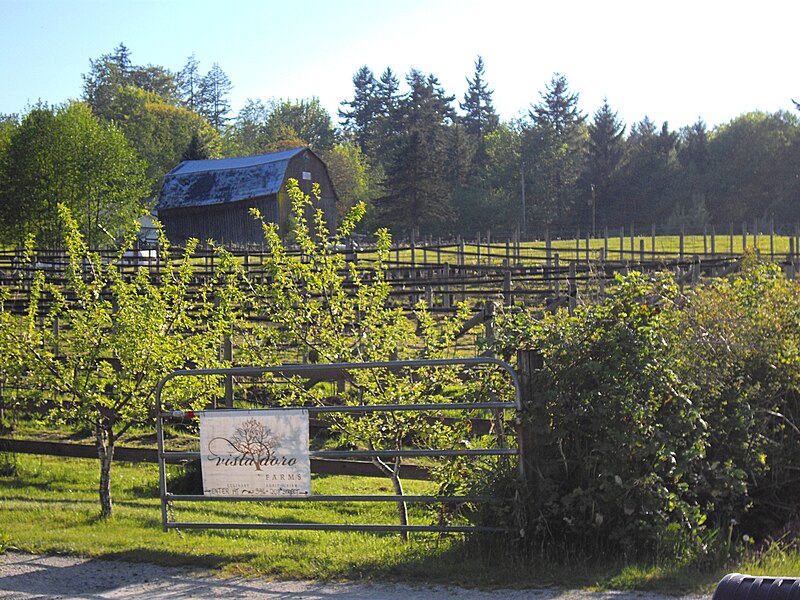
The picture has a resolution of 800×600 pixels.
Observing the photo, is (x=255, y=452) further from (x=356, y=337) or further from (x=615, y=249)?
(x=615, y=249)

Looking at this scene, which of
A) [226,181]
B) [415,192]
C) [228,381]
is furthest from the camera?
[415,192]

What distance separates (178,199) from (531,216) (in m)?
35.5

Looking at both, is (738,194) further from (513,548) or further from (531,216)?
(513,548)

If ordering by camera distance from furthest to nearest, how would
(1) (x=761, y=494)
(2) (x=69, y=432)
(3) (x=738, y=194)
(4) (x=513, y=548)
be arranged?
(3) (x=738, y=194), (2) (x=69, y=432), (1) (x=761, y=494), (4) (x=513, y=548)

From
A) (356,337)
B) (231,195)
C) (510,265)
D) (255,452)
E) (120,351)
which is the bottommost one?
(255,452)

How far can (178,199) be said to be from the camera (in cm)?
6869

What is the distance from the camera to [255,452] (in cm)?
770

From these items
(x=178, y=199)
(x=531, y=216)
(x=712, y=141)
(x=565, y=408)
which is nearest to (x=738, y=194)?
(x=712, y=141)

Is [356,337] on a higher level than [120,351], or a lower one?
higher

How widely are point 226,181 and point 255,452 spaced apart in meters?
62.6

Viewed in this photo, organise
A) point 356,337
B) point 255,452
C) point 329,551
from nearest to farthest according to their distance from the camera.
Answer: point 329,551 < point 255,452 < point 356,337

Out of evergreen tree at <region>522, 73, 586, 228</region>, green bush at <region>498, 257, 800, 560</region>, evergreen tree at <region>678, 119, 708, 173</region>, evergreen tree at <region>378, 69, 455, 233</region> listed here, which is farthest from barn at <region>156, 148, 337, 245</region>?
green bush at <region>498, 257, 800, 560</region>

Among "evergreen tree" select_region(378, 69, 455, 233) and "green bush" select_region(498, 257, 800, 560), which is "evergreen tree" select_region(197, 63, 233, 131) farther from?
"green bush" select_region(498, 257, 800, 560)

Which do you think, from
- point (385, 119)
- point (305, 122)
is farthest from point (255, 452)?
point (305, 122)
